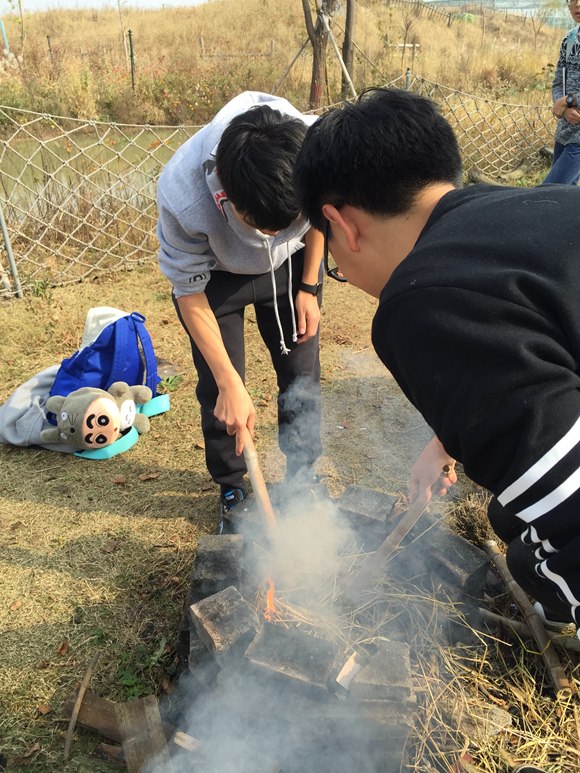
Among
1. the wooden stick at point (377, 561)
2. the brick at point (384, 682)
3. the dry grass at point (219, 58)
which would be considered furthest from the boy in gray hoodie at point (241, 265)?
the dry grass at point (219, 58)

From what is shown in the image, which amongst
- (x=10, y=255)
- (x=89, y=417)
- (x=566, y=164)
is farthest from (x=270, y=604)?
(x=566, y=164)

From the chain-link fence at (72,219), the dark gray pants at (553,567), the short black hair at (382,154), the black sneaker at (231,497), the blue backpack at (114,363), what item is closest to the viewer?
the dark gray pants at (553,567)

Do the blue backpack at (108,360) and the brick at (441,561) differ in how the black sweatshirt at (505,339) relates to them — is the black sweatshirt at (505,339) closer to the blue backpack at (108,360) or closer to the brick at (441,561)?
the brick at (441,561)

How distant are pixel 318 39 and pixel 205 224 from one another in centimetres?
754

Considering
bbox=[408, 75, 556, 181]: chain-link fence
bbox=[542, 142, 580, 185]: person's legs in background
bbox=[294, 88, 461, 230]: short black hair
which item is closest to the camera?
bbox=[294, 88, 461, 230]: short black hair

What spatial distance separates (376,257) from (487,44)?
91.1ft

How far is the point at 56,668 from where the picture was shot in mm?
2387

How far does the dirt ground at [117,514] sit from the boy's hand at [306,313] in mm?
1100

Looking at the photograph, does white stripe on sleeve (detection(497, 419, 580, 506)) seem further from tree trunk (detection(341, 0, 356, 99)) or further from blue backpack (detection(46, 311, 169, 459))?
tree trunk (detection(341, 0, 356, 99))

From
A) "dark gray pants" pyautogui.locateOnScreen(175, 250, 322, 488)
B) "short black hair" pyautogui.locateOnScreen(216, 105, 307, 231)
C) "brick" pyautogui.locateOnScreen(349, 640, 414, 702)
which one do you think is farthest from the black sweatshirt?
"dark gray pants" pyautogui.locateOnScreen(175, 250, 322, 488)

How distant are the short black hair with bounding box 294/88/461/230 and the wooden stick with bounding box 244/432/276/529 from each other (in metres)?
1.18

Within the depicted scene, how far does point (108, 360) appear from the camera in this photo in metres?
3.99

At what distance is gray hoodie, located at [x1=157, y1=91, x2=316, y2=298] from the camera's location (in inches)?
85.8

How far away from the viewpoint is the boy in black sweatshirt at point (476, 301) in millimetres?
1048
